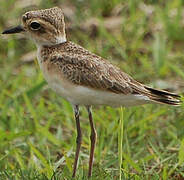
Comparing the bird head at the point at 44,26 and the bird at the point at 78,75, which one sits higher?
the bird head at the point at 44,26

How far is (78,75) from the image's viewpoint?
387cm

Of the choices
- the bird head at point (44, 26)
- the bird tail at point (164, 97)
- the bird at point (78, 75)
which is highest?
the bird head at point (44, 26)

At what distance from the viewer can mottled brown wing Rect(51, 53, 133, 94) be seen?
385 centimetres

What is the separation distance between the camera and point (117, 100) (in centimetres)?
387

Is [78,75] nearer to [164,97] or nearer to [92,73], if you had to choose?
[92,73]

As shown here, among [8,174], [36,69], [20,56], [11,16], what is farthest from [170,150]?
[11,16]

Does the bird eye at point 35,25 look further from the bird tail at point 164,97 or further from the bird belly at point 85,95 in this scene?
the bird tail at point 164,97

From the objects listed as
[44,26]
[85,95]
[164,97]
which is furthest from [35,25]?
[164,97]

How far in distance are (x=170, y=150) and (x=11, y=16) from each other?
3454 mm

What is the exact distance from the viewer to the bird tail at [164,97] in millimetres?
3879

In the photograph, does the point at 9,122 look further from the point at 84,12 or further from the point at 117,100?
the point at 84,12

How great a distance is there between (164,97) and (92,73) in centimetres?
54

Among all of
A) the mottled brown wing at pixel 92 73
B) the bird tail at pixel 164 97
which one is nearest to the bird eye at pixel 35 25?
the mottled brown wing at pixel 92 73

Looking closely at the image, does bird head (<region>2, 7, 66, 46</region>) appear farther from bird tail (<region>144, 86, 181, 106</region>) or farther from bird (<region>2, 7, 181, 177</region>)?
bird tail (<region>144, 86, 181, 106</region>)
